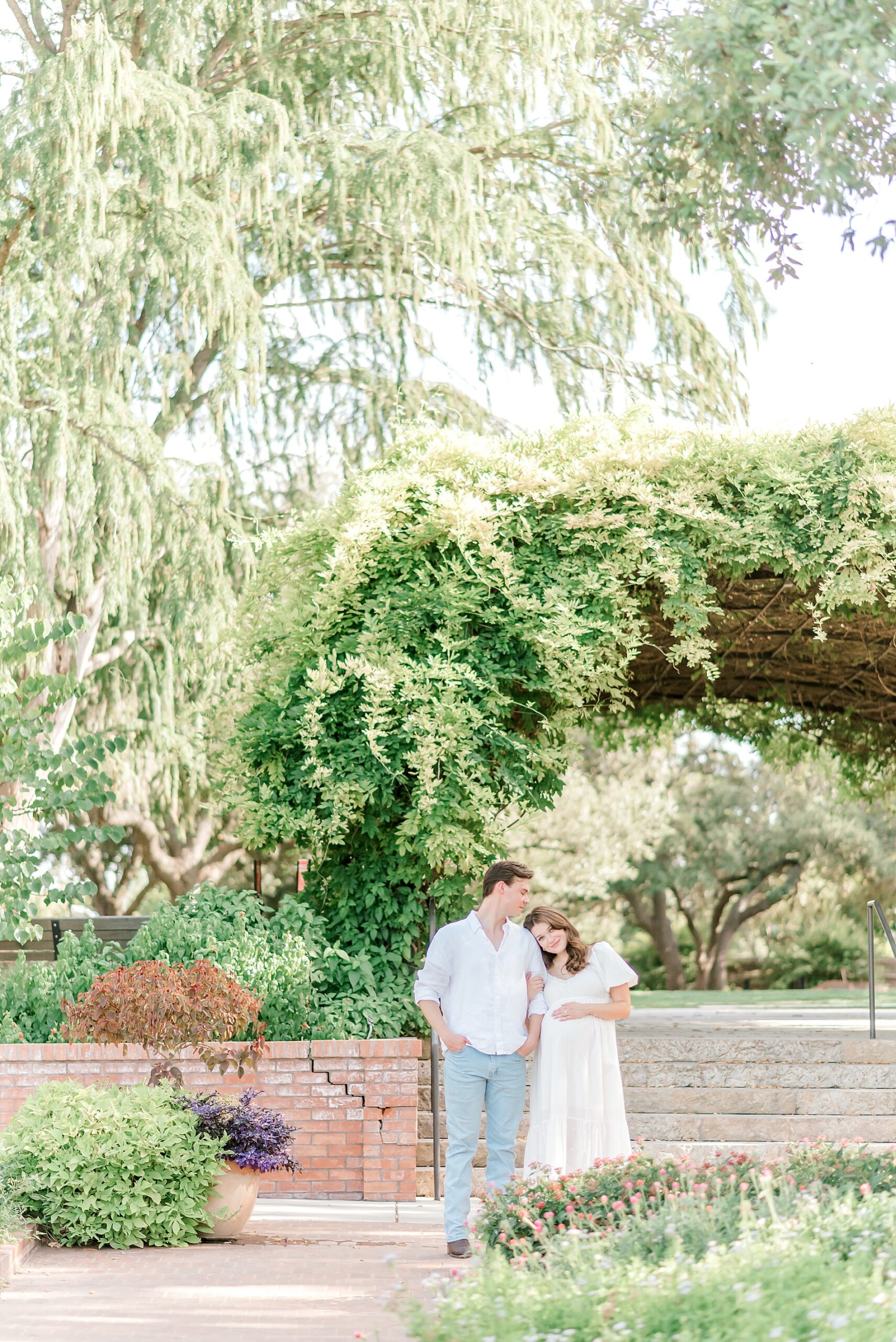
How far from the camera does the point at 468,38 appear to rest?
1367cm

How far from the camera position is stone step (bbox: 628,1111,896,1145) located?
8.32 m

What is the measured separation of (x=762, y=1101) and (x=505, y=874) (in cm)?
351

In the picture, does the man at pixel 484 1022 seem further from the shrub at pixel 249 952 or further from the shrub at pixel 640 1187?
the shrub at pixel 249 952

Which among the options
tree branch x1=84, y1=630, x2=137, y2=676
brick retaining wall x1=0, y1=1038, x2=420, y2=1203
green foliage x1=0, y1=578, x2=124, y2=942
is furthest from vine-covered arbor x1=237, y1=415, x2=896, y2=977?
tree branch x1=84, y1=630, x2=137, y2=676

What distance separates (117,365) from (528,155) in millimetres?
5463

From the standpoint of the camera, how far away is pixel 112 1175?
245 inches

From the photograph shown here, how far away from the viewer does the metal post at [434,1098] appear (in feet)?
25.7

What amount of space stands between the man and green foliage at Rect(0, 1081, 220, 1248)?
118 cm

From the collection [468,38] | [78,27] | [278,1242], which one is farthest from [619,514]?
[468,38]

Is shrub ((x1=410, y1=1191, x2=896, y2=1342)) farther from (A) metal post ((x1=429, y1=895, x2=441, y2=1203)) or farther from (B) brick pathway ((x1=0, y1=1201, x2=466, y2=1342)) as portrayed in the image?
(A) metal post ((x1=429, y1=895, x2=441, y2=1203))

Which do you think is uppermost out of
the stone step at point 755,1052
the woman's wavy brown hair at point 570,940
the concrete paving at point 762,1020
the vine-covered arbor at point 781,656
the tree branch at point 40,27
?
the tree branch at point 40,27

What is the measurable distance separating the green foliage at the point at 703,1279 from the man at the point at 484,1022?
4.54 feet

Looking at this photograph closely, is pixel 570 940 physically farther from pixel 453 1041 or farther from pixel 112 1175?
pixel 112 1175

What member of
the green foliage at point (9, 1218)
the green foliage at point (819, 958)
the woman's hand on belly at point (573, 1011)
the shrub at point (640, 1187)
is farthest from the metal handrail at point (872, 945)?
the green foliage at point (819, 958)
